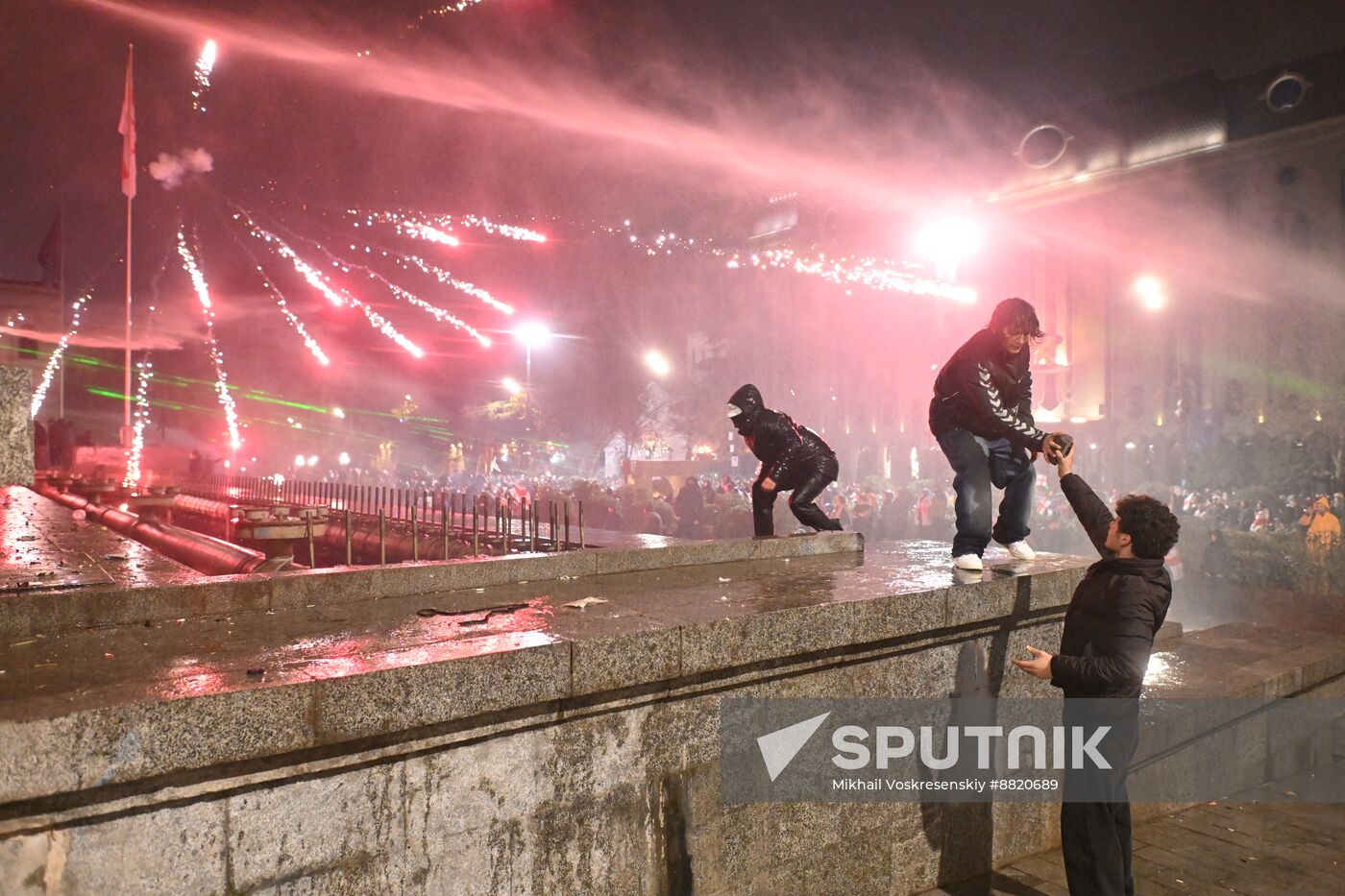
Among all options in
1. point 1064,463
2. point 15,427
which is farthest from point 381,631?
point 15,427

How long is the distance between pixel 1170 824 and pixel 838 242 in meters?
50.0

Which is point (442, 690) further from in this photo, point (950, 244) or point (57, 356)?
point (950, 244)

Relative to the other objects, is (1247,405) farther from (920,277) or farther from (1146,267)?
(920,277)

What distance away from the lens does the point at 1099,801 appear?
151 inches

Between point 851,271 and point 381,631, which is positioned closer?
point 381,631

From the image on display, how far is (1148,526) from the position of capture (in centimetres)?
378

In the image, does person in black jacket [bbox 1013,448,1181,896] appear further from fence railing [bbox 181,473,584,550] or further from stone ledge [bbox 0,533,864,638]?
fence railing [bbox 181,473,584,550]

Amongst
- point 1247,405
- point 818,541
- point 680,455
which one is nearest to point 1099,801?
point 818,541

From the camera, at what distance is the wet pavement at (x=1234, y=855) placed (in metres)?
4.58

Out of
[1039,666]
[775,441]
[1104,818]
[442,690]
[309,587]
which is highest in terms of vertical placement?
[775,441]

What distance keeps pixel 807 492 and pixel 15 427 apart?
12526 millimetres

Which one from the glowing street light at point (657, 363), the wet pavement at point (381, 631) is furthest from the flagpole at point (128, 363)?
the glowing street light at point (657, 363)

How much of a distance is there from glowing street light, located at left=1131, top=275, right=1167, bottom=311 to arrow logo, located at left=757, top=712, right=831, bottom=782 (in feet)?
197

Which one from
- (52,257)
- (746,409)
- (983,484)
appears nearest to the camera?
(983,484)
